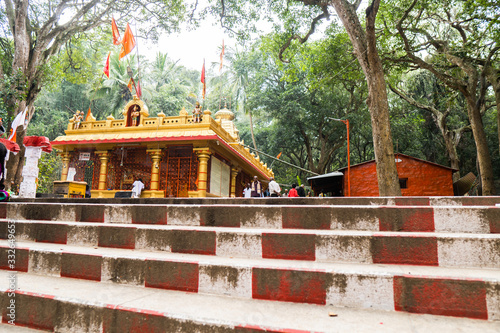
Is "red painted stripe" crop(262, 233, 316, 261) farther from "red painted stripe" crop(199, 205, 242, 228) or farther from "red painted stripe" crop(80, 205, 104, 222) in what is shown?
"red painted stripe" crop(80, 205, 104, 222)

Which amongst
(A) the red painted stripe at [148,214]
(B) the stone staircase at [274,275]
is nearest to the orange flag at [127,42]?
(A) the red painted stripe at [148,214]

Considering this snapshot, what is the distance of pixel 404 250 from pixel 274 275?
0.99m

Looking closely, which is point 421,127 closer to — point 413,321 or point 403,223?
point 403,223

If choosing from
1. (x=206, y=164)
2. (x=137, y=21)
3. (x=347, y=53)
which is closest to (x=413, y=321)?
(x=206, y=164)

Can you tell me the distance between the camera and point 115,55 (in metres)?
31.3

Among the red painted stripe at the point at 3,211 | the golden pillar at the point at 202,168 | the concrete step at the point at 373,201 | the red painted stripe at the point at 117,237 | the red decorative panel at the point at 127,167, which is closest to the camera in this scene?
the red painted stripe at the point at 117,237

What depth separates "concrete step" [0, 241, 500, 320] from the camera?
166cm

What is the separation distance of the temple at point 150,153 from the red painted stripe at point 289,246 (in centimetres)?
981

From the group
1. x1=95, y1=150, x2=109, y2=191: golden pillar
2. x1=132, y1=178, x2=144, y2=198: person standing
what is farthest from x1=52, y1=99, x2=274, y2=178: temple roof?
x1=132, y1=178, x2=144, y2=198: person standing

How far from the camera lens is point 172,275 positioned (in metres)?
2.18

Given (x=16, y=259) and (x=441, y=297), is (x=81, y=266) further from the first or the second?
(x=441, y=297)

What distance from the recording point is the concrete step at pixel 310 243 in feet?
6.91

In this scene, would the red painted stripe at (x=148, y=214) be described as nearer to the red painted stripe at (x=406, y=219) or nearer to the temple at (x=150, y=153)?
the red painted stripe at (x=406, y=219)

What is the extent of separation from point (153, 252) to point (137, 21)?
1404 centimetres
